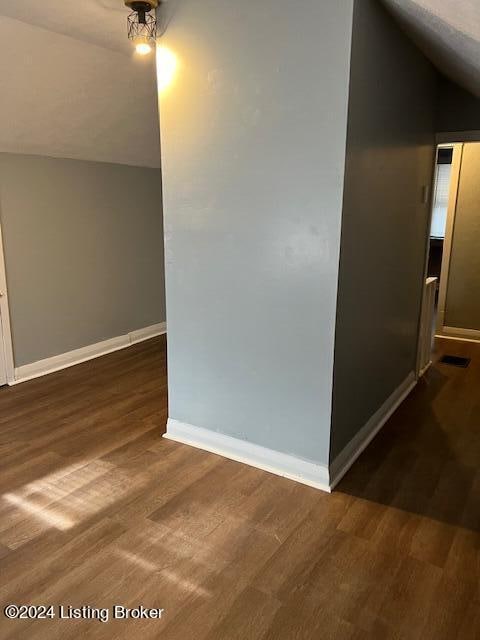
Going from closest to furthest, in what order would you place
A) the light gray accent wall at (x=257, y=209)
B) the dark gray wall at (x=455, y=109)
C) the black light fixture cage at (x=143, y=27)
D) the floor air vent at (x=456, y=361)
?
the light gray accent wall at (x=257, y=209)
the black light fixture cage at (x=143, y=27)
the dark gray wall at (x=455, y=109)
the floor air vent at (x=456, y=361)

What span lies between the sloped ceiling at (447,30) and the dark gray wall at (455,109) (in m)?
0.52

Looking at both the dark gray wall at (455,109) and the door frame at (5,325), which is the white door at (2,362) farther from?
the dark gray wall at (455,109)

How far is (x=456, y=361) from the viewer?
458cm

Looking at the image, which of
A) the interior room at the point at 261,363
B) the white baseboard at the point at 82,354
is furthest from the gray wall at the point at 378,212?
the white baseboard at the point at 82,354

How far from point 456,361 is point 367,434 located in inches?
78.3

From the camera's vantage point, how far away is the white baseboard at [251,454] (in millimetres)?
2594

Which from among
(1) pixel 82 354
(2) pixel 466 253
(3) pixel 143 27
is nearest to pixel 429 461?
(3) pixel 143 27

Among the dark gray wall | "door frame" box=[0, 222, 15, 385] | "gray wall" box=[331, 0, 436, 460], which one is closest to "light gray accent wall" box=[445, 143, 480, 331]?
the dark gray wall

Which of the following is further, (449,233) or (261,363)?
(449,233)

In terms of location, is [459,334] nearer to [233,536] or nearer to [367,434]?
[367,434]

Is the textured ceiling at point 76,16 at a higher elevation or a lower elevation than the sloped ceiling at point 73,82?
higher

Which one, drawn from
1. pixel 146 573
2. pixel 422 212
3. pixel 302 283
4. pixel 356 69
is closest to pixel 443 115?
pixel 422 212

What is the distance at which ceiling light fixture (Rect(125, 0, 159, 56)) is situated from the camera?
7.92 feet

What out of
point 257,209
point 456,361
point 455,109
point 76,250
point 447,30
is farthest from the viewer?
point 456,361
